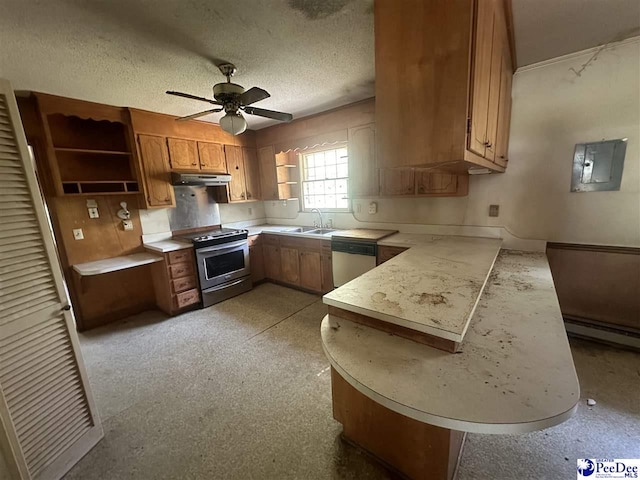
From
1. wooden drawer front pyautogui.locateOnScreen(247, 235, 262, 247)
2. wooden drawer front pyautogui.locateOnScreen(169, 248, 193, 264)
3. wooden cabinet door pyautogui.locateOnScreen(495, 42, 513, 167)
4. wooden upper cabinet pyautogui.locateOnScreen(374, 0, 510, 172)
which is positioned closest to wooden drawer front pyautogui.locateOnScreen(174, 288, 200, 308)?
wooden drawer front pyautogui.locateOnScreen(169, 248, 193, 264)

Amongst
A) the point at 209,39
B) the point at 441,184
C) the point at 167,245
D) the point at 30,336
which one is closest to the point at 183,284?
the point at 167,245

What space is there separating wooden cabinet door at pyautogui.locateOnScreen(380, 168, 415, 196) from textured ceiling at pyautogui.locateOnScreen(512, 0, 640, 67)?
1.32m

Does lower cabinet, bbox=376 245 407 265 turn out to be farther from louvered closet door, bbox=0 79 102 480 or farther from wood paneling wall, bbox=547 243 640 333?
louvered closet door, bbox=0 79 102 480

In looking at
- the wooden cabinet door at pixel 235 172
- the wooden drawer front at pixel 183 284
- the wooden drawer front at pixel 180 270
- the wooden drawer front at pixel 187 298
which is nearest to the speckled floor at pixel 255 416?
the wooden drawer front at pixel 187 298

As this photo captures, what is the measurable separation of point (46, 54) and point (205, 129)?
1.98 metres

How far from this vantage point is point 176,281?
3.29 meters

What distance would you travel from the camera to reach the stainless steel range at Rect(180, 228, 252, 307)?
3.47 metres

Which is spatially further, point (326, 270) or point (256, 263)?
point (256, 263)

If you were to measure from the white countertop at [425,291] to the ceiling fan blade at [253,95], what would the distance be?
158 cm

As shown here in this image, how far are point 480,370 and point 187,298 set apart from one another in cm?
336

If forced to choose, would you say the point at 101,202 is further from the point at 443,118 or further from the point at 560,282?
the point at 560,282

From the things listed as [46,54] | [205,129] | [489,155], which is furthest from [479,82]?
[205,129]

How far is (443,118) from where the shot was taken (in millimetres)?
1251

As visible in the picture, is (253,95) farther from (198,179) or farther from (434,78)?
(198,179)
